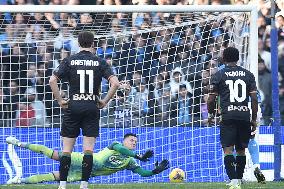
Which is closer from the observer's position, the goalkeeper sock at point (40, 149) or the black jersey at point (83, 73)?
the black jersey at point (83, 73)

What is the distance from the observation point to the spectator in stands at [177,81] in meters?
16.8

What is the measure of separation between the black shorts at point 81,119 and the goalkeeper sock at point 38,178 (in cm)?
381

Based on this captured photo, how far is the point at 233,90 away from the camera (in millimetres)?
12641

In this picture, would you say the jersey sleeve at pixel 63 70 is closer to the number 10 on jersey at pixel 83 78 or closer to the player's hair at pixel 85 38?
the number 10 on jersey at pixel 83 78

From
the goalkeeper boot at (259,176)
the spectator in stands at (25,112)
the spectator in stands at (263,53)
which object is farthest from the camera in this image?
the spectator in stands at (263,53)

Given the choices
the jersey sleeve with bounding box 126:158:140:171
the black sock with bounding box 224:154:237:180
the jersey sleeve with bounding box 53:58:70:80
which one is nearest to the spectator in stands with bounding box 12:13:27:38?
the jersey sleeve with bounding box 126:158:140:171

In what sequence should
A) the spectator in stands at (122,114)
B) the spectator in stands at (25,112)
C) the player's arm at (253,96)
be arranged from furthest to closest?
the spectator in stands at (122,114)
the spectator in stands at (25,112)
the player's arm at (253,96)

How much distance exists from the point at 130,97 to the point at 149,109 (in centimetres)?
44

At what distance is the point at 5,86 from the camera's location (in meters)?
16.7

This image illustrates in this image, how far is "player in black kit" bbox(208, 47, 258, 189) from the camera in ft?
41.3

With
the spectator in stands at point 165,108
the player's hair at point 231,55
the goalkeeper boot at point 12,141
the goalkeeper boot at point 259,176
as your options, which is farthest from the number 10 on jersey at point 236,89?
the goalkeeper boot at point 12,141

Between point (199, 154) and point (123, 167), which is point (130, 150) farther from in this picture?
point (199, 154)

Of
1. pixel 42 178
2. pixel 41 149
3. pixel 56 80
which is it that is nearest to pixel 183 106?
pixel 41 149

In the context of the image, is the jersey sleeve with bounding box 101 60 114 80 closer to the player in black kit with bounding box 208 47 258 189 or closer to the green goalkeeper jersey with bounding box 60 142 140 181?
the player in black kit with bounding box 208 47 258 189
